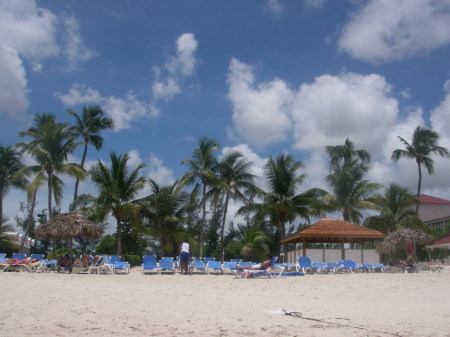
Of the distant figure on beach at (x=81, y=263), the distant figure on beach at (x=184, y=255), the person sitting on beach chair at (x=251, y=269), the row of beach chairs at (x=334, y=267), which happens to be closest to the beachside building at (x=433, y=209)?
the row of beach chairs at (x=334, y=267)

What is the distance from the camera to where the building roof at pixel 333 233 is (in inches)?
872

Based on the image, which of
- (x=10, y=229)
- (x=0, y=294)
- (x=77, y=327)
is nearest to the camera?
(x=77, y=327)

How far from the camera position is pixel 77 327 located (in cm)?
672

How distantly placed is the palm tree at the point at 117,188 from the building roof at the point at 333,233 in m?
8.32

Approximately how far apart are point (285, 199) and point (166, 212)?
689 cm

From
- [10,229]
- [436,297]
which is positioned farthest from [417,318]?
[10,229]

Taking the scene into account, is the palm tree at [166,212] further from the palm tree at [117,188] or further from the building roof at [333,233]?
the building roof at [333,233]

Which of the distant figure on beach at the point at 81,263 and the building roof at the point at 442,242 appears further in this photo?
the building roof at the point at 442,242

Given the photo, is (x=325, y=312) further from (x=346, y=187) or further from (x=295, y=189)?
(x=346, y=187)

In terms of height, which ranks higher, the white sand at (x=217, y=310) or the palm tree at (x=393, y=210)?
the palm tree at (x=393, y=210)

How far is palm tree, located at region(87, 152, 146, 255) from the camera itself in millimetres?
23266

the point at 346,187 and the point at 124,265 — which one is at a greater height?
the point at 346,187

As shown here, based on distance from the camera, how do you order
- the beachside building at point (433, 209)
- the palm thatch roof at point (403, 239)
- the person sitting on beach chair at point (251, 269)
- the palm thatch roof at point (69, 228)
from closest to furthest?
the person sitting on beach chair at point (251, 269) → the palm thatch roof at point (69, 228) → the palm thatch roof at point (403, 239) → the beachside building at point (433, 209)

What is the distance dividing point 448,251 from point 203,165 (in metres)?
18.7
